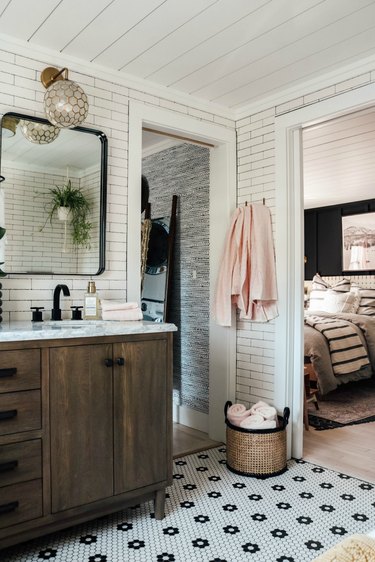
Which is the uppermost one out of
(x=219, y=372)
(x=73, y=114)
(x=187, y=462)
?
(x=73, y=114)

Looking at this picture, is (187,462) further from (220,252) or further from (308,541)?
(220,252)

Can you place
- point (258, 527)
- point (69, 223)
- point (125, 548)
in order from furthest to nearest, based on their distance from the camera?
point (69, 223)
point (258, 527)
point (125, 548)

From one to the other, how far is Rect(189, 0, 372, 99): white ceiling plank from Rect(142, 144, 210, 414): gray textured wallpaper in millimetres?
834

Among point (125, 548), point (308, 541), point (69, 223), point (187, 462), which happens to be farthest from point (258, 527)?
point (69, 223)

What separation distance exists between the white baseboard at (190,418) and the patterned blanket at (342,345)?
1733 mm

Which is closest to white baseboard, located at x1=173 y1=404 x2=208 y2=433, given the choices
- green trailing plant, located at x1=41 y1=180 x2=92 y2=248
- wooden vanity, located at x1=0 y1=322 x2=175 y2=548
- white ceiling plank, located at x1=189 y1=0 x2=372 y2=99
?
wooden vanity, located at x1=0 y1=322 x2=175 y2=548

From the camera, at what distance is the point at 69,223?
9.16 feet

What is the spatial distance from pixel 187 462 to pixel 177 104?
2445 millimetres

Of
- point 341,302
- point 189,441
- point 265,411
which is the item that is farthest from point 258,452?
point 341,302

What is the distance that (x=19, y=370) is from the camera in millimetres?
1981

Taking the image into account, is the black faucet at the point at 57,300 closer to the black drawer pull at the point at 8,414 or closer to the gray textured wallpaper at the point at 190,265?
the black drawer pull at the point at 8,414

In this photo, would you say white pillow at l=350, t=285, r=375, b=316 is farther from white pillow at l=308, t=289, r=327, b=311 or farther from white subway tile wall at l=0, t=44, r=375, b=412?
white subway tile wall at l=0, t=44, r=375, b=412

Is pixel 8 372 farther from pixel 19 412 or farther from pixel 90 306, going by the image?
pixel 90 306

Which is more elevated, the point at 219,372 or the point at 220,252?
the point at 220,252
